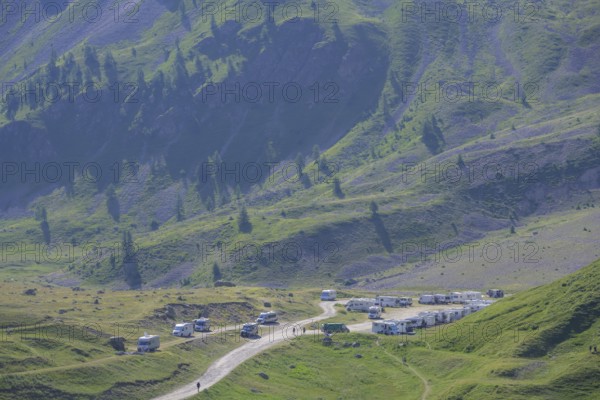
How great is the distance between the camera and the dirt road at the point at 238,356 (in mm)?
108463

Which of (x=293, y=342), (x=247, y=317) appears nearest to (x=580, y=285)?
(x=293, y=342)

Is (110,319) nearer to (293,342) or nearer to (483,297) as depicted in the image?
(293,342)

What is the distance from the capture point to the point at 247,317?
15988 centimetres

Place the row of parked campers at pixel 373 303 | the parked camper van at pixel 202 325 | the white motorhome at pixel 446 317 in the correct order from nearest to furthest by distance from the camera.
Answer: the parked camper van at pixel 202 325 < the white motorhome at pixel 446 317 < the row of parked campers at pixel 373 303

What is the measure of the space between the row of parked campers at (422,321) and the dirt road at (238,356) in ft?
45.6

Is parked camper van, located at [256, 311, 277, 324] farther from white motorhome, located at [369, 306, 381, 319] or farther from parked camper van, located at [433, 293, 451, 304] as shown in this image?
parked camper van, located at [433, 293, 451, 304]

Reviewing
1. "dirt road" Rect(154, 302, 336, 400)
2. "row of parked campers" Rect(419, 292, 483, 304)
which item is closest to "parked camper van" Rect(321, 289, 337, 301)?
"row of parked campers" Rect(419, 292, 483, 304)

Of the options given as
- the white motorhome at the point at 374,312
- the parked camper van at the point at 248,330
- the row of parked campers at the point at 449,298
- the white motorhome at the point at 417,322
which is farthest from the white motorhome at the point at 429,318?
the parked camper van at the point at 248,330

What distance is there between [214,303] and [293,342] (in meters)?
25.7

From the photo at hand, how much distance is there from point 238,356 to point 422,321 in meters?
38.9

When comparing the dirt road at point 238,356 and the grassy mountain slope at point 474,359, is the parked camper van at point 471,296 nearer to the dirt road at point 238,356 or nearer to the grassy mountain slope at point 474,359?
the dirt road at point 238,356

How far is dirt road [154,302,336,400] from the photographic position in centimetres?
10846

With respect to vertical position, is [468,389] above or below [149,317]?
below

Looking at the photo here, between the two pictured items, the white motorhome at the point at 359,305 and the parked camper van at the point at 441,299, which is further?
the parked camper van at the point at 441,299
